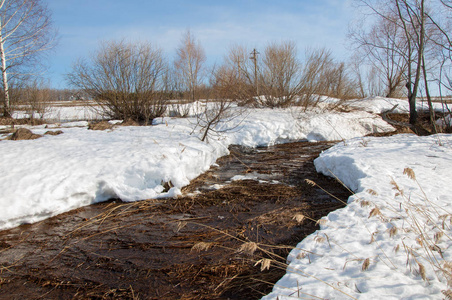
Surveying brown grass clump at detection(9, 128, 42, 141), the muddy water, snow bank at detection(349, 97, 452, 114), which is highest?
snow bank at detection(349, 97, 452, 114)

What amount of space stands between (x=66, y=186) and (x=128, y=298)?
104 inches

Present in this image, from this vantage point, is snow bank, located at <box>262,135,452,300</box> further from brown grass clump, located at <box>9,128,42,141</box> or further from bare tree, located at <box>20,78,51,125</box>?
bare tree, located at <box>20,78,51,125</box>

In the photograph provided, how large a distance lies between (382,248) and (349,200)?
1.44 metres

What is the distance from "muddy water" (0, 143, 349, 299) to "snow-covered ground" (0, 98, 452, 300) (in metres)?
0.28

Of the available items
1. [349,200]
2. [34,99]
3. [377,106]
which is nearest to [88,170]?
[349,200]

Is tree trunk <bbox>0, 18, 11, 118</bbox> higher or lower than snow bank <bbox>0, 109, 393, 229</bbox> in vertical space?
higher

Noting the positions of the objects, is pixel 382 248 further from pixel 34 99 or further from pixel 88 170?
pixel 34 99

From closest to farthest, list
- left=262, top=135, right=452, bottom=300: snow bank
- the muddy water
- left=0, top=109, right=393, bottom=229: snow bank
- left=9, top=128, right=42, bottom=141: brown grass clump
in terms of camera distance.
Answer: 1. left=262, top=135, right=452, bottom=300: snow bank
2. the muddy water
3. left=0, top=109, right=393, bottom=229: snow bank
4. left=9, top=128, right=42, bottom=141: brown grass clump

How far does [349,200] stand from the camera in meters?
3.85

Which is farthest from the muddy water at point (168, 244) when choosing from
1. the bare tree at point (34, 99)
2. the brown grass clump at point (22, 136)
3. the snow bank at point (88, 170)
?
the bare tree at point (34, 99)

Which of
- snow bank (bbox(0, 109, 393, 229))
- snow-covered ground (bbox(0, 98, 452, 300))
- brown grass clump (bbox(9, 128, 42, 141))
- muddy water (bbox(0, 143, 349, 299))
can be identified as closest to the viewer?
snow-covered ground (bbox(0, 98, 452, 300))

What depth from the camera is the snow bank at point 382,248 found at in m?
1.92

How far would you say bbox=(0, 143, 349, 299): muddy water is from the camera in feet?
7.89

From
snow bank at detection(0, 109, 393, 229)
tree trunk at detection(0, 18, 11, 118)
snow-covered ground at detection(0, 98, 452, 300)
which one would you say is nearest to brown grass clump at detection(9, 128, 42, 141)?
snow bank at detection(0, 109, 393, 229)
